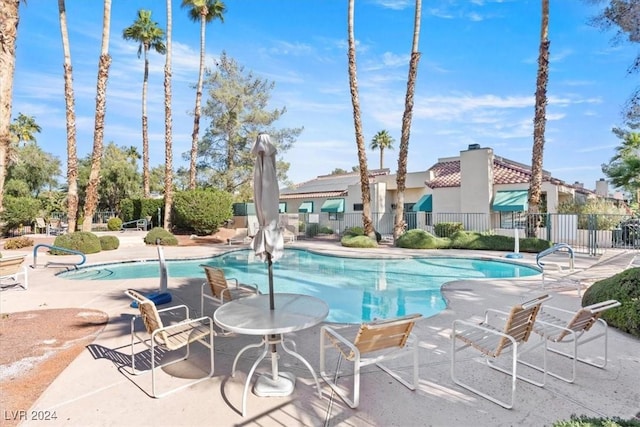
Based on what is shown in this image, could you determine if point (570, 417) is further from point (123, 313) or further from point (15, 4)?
point (15, 4)

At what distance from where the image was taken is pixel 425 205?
80.6ft

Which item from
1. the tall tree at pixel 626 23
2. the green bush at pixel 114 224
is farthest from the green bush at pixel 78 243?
the tall tree at pixel 626 23

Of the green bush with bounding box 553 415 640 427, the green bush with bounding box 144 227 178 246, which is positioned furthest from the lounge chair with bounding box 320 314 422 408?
the green bush with bounding box 144 227 178 246

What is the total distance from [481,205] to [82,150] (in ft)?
143

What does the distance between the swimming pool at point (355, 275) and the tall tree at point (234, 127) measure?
1121 centimetres

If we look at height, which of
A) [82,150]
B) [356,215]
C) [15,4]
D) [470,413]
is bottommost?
[470,413]

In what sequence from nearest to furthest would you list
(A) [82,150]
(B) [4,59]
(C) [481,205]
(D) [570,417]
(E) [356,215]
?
1. (D) [570,417]
2. (B) [4,59]
3. (C) [481,205]
4. (E) [356,215]
5. (A) [82,150]

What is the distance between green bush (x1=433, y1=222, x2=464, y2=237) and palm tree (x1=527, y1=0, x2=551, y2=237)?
3.82 m

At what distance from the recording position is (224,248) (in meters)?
19.1

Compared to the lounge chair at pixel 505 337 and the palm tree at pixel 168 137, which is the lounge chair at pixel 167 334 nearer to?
the lounge chair at pixel 505 337

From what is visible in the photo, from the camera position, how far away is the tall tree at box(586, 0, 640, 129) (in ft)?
26.5

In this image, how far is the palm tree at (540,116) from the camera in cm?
1630

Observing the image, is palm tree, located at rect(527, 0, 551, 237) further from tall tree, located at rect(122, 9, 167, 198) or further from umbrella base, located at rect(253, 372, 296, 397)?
tall tree, located at rect(122, 9, 167, 198)

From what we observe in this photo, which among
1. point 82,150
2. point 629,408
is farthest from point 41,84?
point 629,408
